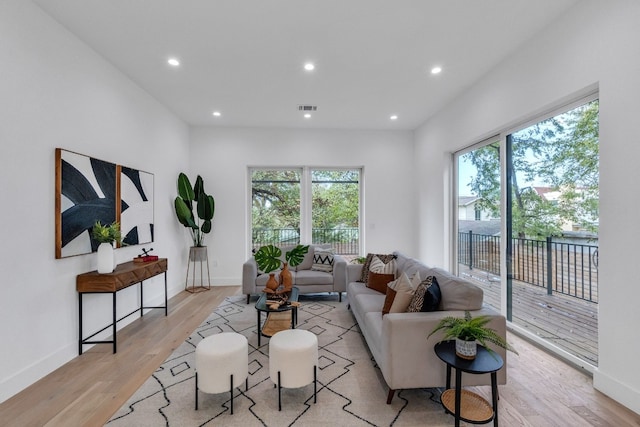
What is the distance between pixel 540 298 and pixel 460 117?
246 cm

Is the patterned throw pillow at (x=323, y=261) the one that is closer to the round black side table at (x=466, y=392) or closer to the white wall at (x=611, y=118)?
the round black side table at (x=466, y=392)

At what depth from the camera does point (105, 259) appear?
2814 mm

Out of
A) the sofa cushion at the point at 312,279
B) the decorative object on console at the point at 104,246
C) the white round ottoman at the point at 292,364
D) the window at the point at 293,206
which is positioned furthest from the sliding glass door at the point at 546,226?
the decorative object on console at the point at 104,246

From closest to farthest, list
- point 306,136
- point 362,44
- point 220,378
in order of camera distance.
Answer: point 220,378 → point 362,44 → point 306,136

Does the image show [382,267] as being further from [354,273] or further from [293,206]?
[293,206]

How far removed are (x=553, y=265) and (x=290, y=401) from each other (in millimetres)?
2702

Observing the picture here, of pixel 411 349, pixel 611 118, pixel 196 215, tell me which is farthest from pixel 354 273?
pixel 196 215

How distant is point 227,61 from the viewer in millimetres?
3174

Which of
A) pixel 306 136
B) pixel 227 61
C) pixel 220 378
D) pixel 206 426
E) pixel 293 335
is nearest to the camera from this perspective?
pixel 206 426

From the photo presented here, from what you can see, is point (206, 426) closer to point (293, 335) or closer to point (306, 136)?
point (293, 335)

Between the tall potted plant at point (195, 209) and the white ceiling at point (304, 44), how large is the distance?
4.53ft

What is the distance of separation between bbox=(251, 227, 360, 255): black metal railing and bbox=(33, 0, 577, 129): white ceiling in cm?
242

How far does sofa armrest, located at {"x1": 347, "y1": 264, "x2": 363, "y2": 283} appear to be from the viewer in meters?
3.85

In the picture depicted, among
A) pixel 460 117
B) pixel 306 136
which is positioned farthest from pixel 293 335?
pixel 306 136
